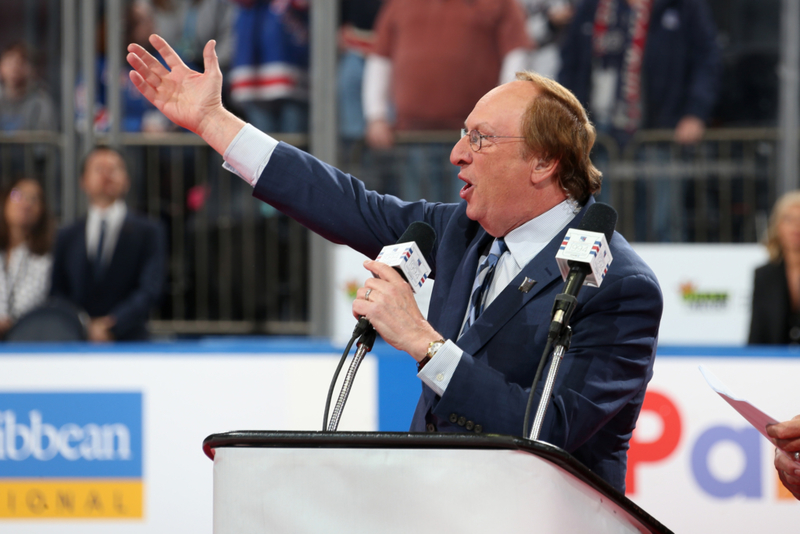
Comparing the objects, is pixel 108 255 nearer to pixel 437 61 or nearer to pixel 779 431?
pixel 437 61

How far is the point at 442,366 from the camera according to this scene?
6.57ft

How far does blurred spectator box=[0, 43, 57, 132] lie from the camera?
7363 mm

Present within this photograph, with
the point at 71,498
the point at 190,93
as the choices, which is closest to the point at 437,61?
the point at 71,498

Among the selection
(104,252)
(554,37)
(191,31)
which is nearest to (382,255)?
(104,252)

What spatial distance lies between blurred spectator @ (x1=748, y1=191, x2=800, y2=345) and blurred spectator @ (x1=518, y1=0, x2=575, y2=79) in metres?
2.01

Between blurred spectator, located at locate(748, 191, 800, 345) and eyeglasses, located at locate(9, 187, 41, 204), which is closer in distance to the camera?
blurred spectator, located at locate(748, 191, 800, 345)

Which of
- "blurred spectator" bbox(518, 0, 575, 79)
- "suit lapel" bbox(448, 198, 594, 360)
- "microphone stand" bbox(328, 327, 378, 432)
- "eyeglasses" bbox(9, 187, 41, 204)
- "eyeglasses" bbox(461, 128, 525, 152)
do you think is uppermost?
"blurred spectator" bbox(518, 0, 575, 79)

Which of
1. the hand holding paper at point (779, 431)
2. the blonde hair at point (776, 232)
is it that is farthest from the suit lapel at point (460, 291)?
the blonde hair at point (776, 232)

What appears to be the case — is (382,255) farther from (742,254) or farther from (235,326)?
(235,326)

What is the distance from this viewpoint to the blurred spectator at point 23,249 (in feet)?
20.9

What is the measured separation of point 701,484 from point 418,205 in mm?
2455

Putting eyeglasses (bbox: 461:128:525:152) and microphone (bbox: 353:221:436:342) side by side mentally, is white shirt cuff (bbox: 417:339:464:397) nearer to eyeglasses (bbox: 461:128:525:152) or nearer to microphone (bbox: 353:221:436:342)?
microphone (bbox: 353:221:436:342)

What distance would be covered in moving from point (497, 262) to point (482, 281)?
3.1 inches

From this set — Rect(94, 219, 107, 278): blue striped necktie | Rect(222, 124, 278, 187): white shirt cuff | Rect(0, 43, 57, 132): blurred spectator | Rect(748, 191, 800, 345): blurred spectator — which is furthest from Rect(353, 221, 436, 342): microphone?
Rect(0, 43, 57, 132): blurred spectator
